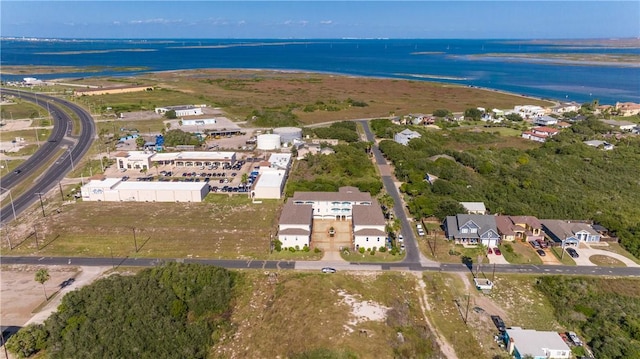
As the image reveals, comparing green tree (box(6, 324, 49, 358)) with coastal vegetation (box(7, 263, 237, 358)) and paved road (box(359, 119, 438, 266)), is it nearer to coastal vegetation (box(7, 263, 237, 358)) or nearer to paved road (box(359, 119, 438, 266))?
coastal vegetation (box(7, 263, 237, 358))

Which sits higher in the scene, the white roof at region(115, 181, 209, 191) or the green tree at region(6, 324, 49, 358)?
the white roof at region(115, 181, 209, 191)

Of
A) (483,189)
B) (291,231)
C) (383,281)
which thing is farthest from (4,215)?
(483,189)

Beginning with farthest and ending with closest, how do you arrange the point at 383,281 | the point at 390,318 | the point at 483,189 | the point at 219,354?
1. the point at 483,189
2. the point at 383,281
3. the point at 390,318
4. the point at 219,354

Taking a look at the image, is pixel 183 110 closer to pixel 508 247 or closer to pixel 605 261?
pixel 508 247

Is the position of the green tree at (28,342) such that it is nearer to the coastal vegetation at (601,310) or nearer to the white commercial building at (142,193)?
the white commercial building at (142,193)

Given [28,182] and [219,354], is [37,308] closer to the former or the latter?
[219,354]

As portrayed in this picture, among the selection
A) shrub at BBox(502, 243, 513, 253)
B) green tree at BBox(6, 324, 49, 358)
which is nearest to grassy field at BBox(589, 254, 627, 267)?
shrub at BBox(502, 243, 513, 253)
